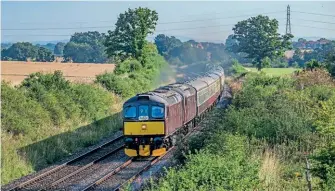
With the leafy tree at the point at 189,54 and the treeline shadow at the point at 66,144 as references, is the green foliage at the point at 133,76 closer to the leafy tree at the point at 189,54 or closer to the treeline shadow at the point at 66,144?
the treeline shadow at the point at 66,144

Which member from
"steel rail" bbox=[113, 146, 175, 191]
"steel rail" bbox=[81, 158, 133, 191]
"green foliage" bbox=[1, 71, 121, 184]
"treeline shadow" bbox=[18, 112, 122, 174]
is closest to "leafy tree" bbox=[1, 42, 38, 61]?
"green foliage" bbox=[1, 71, 121, 184]

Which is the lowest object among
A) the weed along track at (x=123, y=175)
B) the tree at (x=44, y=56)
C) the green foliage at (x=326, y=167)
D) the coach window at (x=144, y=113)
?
the tree at (x=44, y=56)

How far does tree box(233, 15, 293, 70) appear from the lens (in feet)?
234

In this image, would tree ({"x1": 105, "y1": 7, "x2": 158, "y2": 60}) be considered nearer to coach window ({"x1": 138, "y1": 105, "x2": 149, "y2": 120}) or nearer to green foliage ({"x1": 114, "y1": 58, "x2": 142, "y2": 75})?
green foliage ({"x1": 114, "y1": 58, "x2": 142, "y2": 75})

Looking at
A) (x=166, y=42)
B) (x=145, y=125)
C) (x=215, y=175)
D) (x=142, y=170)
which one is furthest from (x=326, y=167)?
(x=166, y=42)

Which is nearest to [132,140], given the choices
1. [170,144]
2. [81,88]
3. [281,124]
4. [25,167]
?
[170,144]

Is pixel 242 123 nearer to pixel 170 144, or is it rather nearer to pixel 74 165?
pixel 170 144

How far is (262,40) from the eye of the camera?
72312 millimetres

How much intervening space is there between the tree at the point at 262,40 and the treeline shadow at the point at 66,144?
4407 cm

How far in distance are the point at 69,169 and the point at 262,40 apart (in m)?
56.3

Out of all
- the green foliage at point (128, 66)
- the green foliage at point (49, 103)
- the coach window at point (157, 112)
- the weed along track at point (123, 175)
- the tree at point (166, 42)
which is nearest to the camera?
the weed along track at point (123, 175)

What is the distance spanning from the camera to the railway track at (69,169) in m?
16.9

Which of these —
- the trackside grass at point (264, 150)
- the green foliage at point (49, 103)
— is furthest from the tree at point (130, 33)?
the trackside grass at point (264, 150)

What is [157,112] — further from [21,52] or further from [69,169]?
[21,52]
